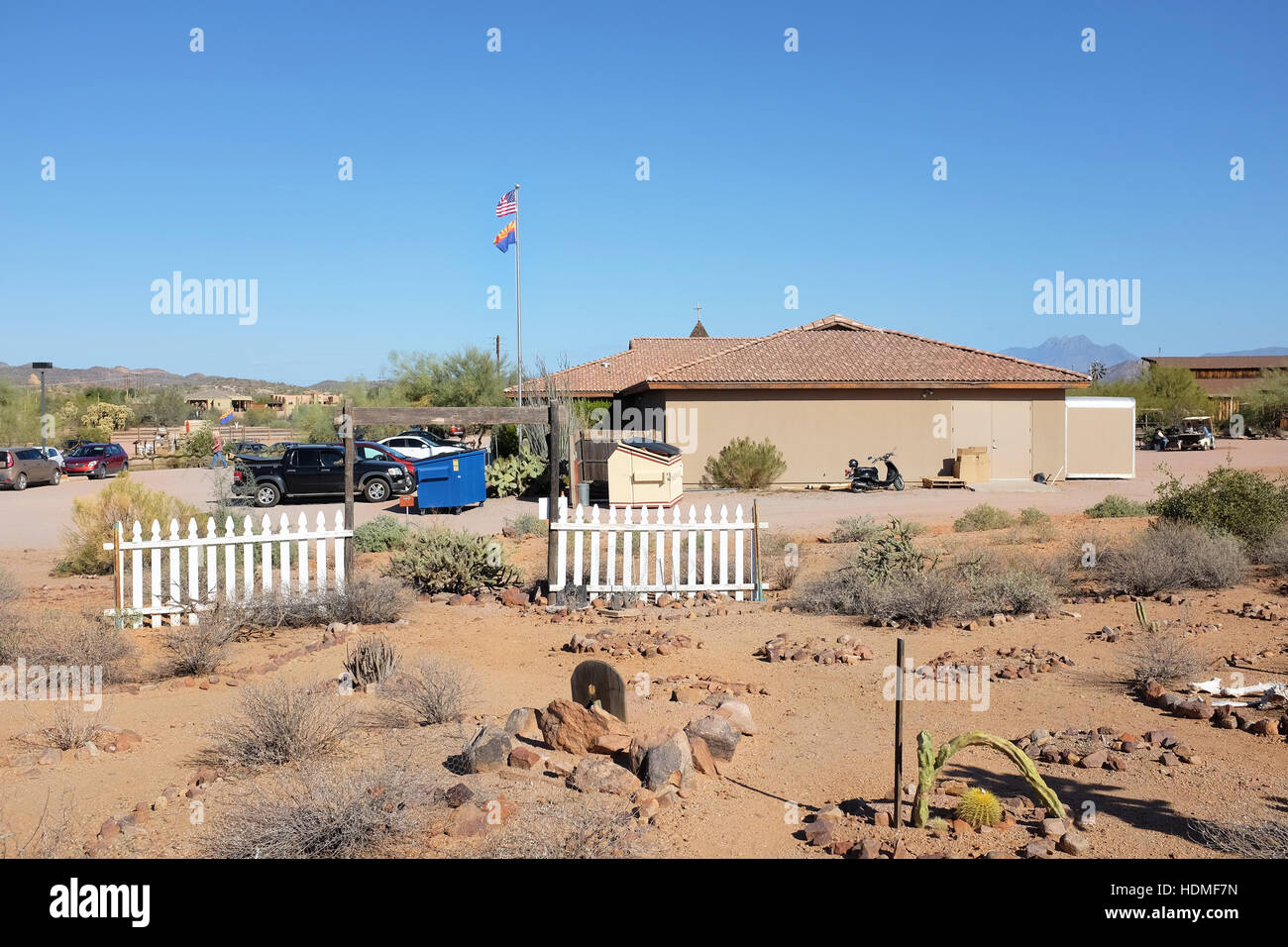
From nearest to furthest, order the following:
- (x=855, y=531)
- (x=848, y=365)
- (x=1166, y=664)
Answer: (x=1166, y=664) < (x=855, y=531) < (x=848, y=365)

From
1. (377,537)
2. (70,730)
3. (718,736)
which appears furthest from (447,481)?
(718,736)

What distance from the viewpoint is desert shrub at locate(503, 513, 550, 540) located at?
17781mm

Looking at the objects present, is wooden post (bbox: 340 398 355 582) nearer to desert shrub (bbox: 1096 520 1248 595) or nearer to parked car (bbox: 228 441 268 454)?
desert shrub (bbox: 1096 520 1248 595)

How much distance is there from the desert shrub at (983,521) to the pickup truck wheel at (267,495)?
53.6 ft

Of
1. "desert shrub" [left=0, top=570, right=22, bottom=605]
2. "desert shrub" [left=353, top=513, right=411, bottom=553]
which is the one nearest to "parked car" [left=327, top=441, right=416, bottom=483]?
"desert shrub" [left=353, top=513, right=411, bottom=553]

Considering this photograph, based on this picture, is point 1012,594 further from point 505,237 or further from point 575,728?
point 505,237

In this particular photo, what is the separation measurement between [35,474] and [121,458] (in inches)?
285

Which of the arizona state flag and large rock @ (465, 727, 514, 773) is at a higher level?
the arizona state flag

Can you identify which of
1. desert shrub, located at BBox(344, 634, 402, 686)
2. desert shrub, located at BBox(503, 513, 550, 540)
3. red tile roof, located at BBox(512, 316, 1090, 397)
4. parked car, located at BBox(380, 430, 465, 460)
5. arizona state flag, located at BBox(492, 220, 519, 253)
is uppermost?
arizona state flag, located at BBox(492, 220, 519, 253)

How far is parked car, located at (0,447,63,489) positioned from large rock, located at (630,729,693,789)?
113 feet

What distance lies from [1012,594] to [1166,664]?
2694mm

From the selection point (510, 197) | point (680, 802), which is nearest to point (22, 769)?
point (680, 802)

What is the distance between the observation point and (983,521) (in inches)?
703

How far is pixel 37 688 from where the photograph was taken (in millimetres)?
7703
